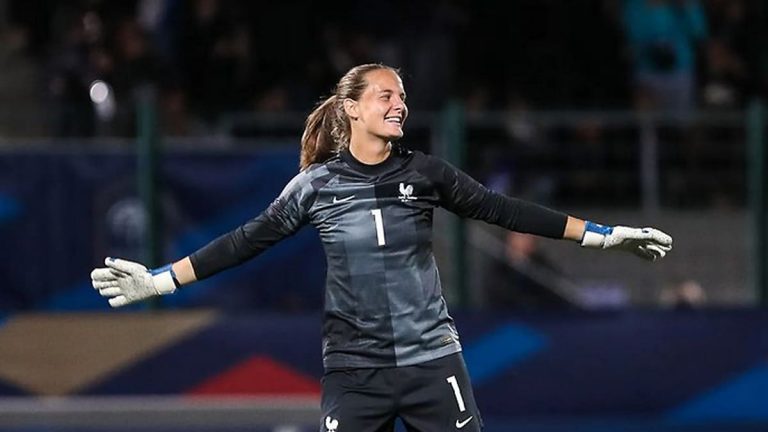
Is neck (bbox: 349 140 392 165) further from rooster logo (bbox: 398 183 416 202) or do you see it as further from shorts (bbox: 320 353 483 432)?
shorts (bbox: 320 353 483 432)

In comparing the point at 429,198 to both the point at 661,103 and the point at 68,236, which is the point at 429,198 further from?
the point at 661,103

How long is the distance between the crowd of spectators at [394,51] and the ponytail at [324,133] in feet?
20.2

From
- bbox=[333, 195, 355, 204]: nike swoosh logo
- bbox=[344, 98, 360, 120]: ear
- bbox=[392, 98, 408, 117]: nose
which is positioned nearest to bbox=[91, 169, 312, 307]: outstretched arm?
bbox=[333, 195, 355, 204]: nike swoosh logo

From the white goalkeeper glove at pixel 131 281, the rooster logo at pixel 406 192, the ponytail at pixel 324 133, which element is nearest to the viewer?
the rooster logo at pixel 406 192

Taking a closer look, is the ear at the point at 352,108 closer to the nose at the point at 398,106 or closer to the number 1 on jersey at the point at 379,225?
the nose at the point at 398,106

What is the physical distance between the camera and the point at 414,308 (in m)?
7.07

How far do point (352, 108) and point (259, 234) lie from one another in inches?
24.7

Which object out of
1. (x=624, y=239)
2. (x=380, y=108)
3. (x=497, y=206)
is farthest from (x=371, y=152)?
(x=624, y=239)

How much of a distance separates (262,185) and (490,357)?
201cm

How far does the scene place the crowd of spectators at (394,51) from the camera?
554 inches

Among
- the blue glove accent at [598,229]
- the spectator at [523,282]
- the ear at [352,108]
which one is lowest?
the spectator at [523,282]

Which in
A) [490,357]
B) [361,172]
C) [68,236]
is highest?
[361,172]

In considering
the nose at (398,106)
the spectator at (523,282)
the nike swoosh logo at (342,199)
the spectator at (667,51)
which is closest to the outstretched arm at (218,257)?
the nike swoosh logo at (342,199)

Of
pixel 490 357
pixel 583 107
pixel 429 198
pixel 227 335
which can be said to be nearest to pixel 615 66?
pixel 583 107
